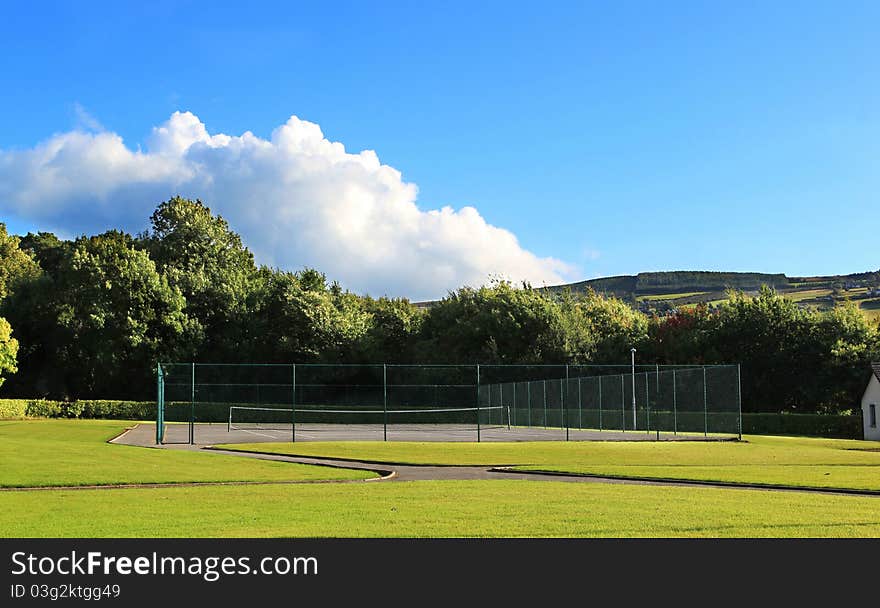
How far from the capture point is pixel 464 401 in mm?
49625

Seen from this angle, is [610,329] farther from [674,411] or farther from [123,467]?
[123,467]

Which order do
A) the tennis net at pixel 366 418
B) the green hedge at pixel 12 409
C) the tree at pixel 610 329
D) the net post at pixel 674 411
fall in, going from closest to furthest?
the net post at pixel 674 411
the tennis net at pixel 366 418
the green hedge at pixel 12 409
the tree at pixel 610 329

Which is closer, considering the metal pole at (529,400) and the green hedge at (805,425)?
the metal pole at (529,400)

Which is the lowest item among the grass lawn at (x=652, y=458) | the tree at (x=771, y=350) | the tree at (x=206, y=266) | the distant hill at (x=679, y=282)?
the grass lawn at (x=652, y=458)

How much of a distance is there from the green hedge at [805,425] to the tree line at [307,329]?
6.15 m

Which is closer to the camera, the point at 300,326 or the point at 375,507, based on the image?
the point at 375,507

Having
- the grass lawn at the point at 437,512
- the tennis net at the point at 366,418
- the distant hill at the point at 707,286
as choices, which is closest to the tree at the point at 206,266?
the tennis net at the point at 366,418

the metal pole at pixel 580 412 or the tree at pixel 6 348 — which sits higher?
the tree at pixel 6 348

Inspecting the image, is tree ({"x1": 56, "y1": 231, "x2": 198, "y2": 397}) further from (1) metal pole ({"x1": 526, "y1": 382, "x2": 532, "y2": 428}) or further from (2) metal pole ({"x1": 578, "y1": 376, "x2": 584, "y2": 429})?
(2) metal pole ({"x1": 578, "y1": 376, "x2": 584, "y2": 429})

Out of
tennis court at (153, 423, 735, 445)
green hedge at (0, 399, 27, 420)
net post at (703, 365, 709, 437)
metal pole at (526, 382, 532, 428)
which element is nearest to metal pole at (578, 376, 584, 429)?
tennis court at (153, 423, 735, 445)

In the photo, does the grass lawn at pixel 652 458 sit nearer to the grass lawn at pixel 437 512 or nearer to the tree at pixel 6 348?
the grass lawn at pixel 437 512

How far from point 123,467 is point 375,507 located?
972 centimetres

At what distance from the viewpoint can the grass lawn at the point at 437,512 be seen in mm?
9758

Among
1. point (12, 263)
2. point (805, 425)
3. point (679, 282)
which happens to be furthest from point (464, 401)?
point (679, 282)
